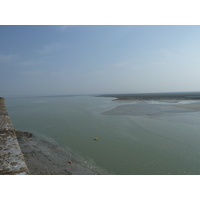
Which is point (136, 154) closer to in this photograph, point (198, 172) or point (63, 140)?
point (198, 172)

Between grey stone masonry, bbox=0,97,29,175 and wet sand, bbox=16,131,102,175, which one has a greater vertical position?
grey stone masonry, bbox=0,97,29,175

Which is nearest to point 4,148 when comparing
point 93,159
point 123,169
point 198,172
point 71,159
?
point 71,159

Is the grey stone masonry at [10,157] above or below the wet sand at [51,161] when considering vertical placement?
above

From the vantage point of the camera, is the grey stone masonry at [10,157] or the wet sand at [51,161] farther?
the wet sand at [51,161]

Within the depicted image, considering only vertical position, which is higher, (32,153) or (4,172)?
(4,172)

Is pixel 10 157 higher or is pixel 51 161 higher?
pixel 10 157

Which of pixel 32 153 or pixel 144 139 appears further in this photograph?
pixel 144 139

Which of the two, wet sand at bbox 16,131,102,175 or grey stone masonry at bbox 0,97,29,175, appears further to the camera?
wet sand at bbox 16,131,102,175

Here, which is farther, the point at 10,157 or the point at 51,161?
the point at 51,161
